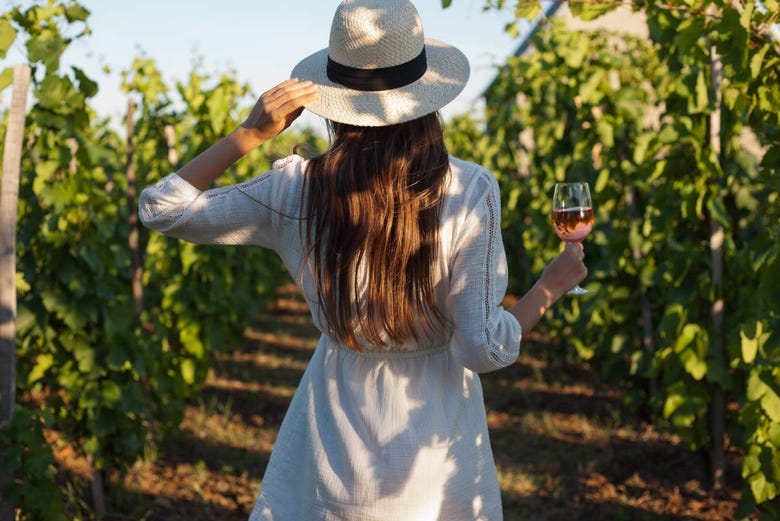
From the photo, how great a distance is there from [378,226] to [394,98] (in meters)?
0.26

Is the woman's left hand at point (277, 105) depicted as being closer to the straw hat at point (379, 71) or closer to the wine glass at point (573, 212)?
the straw hat at point (379, 71)

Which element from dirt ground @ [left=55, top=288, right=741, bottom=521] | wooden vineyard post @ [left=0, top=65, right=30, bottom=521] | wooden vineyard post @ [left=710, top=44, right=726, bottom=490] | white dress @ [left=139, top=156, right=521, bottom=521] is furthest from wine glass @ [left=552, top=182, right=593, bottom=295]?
dirt ground @ [left=55, top=288, right=741, bottom=521]

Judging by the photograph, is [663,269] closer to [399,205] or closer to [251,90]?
[399,205]

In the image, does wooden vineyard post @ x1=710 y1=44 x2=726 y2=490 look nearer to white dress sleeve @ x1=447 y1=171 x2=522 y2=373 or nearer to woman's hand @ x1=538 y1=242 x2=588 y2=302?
woman's hand @ x1=538 y1=242 x2=588 y2=302

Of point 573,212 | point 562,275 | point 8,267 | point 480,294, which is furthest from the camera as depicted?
point 8,267

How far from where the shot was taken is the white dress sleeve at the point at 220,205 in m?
1.83

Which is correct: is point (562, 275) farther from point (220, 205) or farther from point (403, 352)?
point (220, 205)

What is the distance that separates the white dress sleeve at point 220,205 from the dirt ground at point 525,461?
8.99 feet

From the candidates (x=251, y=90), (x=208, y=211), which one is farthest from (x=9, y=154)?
(x=251, y=90)

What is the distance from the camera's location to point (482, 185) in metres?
1.76

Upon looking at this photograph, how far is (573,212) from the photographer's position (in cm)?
219

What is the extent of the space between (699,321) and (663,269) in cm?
33

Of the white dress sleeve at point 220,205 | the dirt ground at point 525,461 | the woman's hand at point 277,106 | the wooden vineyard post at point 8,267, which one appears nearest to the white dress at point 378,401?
the white dress sleeve at point 220,205

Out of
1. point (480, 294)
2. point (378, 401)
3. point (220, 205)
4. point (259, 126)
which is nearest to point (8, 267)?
point (220, 205)
